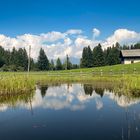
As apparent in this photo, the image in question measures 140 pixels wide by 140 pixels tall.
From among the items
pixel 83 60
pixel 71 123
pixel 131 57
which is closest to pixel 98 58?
pixel 83 60

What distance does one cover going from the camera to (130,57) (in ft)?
280

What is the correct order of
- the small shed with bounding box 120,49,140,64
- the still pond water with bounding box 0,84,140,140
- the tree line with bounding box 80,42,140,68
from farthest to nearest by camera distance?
the tree line with bounding box 80,42,140,68 → the small shed with bounding box 120,49,140,64 → the still pond water with bounding box 0,84,140,140

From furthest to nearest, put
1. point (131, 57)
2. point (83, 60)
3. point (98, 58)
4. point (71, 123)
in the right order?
point (83, 60) < point (98, 58) < point (131, 57) < point (71, 123)

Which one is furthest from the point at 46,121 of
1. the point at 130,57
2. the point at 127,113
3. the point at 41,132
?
the point at 130,57

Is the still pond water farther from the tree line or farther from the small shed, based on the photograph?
the tree line

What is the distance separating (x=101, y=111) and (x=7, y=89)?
11.2 meters

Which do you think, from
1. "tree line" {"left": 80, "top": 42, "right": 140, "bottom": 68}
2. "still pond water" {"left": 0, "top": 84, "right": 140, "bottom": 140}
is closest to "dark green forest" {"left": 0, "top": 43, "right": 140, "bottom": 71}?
"tree line" {"left": 80, "top": 42, "right": 140, "bottom": 68}

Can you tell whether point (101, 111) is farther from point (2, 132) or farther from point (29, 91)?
point (29, 91)

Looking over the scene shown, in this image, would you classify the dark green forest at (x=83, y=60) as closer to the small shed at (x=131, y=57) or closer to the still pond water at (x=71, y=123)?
the small shed at (x=131, y=57)

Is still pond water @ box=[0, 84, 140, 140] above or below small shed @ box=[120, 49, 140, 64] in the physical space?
below

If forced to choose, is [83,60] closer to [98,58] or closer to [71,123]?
[98,58]

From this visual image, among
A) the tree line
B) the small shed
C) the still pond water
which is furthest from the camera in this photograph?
the tree line

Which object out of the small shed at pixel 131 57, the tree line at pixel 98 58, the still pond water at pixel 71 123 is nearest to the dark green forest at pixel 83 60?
the tree line at pixel 98 58

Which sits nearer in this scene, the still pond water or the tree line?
the still pond water
